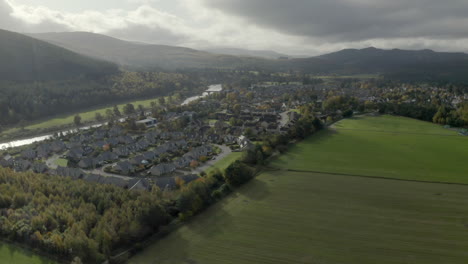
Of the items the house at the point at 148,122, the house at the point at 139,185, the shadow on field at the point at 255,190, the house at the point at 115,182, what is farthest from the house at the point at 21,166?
the shadow on field at the point at 255,190

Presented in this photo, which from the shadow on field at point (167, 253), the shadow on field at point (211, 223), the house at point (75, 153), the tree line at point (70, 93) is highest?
the tree line at point (70, 93)

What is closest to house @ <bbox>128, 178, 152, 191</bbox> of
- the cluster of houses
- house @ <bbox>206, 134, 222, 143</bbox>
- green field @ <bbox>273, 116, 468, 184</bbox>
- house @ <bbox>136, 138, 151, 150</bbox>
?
the cluster of houses

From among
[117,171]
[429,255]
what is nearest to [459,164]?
[429,255]

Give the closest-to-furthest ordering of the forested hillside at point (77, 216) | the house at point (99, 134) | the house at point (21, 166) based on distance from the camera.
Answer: the forested hillside at point (77, 216) → the house at point (21, 166) → the house at point (99, 134)

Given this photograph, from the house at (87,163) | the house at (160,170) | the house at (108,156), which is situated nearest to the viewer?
the house at (160,170)

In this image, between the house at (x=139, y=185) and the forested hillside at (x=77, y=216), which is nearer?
the forested hillside at (x=77, y=216)

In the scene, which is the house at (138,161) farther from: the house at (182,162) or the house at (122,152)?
the house at (122,152)

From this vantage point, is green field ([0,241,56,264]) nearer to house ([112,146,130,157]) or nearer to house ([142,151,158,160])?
house ([142,151,158,160])
